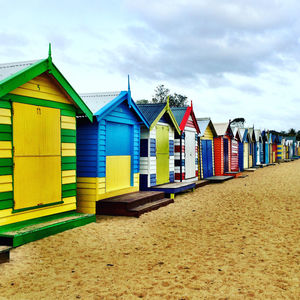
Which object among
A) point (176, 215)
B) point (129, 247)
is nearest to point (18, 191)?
point (129, 247)

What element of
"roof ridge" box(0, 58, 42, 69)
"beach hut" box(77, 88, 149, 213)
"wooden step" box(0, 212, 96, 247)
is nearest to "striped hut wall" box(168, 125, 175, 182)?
"beach hut" box(77, 88, 149, 213)

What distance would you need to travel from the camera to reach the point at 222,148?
2238 cm

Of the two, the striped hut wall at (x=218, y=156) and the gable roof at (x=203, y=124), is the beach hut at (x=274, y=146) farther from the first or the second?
the gable roof at (x=203, y=124)

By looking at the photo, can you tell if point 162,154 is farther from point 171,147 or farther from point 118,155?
point 118,155

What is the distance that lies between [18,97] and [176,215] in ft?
17.6

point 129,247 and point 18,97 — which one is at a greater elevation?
point 18,97

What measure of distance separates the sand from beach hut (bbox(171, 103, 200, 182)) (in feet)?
19.7

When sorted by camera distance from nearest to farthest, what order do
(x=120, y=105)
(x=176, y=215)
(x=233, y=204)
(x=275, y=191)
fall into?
(x=176, y=215) < (x=120, y=105) < (x=233, y=204) < (x=275, y=191)

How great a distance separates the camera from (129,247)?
22.3 feet

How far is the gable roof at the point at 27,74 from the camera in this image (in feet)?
21.3

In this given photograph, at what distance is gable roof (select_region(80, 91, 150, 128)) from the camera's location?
30.9 feet

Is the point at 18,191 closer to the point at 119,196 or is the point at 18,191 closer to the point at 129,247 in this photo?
the point at 129,247

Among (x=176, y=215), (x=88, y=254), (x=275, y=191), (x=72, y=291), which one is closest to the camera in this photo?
(x=72, y=291)

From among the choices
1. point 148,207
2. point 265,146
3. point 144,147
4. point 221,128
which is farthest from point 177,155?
point 265,146
